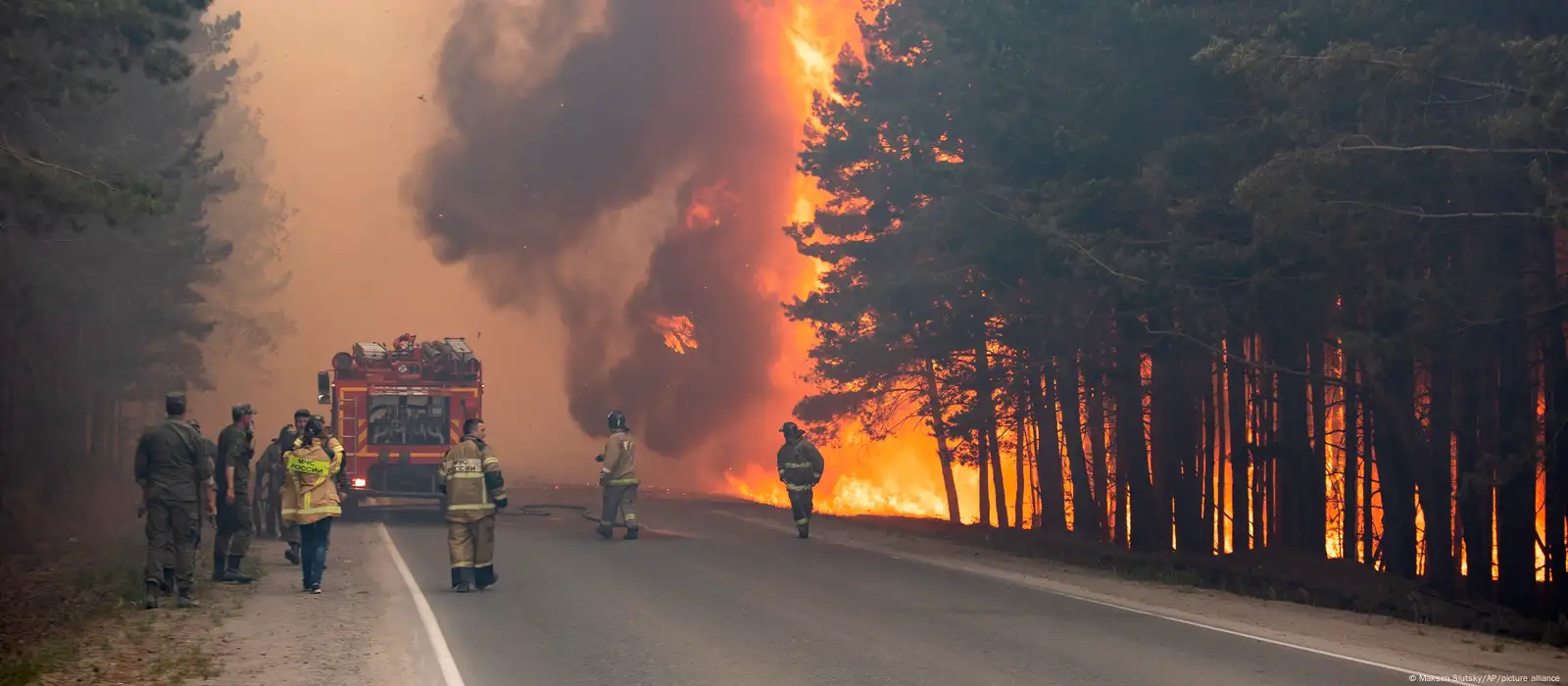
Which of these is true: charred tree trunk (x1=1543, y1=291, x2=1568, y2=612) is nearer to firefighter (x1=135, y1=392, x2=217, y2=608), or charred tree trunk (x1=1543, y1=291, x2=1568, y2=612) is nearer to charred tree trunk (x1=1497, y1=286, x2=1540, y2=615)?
charred tree trunk (x1=1497, y1=286, x2=1540, y2=615)

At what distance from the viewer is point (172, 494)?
1334cm

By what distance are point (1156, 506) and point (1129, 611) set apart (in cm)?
1217

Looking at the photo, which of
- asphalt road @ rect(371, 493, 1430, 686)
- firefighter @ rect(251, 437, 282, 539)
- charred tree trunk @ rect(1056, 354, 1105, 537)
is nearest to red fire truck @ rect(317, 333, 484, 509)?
firefighter @ rect(251, 437, 282, 539)

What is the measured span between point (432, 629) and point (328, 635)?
838mm

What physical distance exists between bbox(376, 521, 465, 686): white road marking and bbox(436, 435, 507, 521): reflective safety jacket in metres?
0.95

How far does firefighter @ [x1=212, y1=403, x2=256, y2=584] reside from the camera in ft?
50.1

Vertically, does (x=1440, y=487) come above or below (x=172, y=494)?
below

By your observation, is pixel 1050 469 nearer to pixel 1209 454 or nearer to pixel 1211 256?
pixel 1209 454

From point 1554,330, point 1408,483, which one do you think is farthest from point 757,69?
point 1554,330

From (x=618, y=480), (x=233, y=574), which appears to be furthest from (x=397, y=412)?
(x=233, y=574)

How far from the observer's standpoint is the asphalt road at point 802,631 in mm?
9781

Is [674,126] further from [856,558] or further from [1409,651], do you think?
[1409,651]

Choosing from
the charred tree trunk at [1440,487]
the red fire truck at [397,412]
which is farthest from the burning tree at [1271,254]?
the red fire truck at [397,412]

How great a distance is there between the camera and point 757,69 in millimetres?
46688
